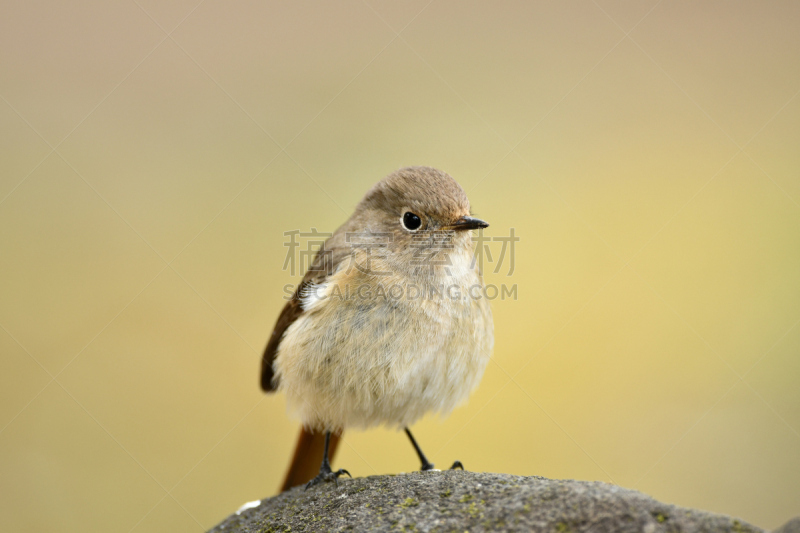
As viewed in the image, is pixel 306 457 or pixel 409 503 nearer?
pixel 409 503

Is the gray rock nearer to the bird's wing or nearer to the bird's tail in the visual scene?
the bird's tail

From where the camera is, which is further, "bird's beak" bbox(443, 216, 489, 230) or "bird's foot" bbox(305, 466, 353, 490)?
"bird's foot" bbox(305, 466, 353, 490)

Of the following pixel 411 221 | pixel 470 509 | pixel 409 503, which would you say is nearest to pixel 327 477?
pixel 409 503

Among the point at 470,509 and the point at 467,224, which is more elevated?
the point at 467,224

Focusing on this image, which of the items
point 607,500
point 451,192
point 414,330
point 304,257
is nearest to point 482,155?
point 304,257

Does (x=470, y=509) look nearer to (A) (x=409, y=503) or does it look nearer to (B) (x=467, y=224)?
(A) (x=409, y=503)

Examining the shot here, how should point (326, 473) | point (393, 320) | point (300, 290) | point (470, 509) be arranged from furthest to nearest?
point (300, 290) → point (326, 473) → point (393, 320) → point (470, 509)

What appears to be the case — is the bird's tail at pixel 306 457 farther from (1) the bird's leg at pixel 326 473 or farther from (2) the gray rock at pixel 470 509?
(2) the gray rock at pixel 470 509

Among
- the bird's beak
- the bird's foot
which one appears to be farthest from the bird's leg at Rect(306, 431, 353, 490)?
the bird's beak
